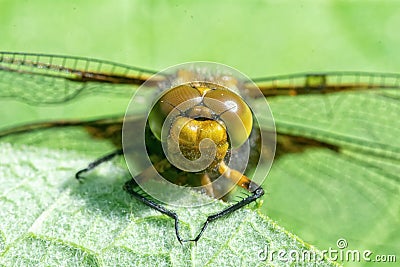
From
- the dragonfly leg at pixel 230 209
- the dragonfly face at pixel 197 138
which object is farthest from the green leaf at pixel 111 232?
the dragonfly face at pixel 197 138

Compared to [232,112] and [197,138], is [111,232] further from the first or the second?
[232,112]

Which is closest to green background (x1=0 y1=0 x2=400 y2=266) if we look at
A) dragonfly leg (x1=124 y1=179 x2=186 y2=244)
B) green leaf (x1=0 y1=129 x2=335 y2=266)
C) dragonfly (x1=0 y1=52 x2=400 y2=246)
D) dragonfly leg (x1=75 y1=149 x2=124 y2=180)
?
dragonfly (x1=0 y1=52 x2=400 y2=246)

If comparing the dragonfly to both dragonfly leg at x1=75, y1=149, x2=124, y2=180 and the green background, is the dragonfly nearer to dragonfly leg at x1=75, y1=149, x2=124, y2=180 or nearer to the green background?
dragonfly leg at x1=75, y1=149, x2=124, y2=180

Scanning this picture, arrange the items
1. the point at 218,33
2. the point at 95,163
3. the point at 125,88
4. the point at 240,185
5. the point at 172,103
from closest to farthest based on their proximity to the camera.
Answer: the point at 172,103 < the point at 240,185 < the point at 95,163 < the point at 125,88 < the point at 218,33

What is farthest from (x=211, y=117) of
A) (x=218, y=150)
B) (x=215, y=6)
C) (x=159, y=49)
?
(x=215, y=6)

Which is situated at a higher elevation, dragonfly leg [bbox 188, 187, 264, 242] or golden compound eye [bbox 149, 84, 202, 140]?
golden compound eye [bbox 149, 84, 202, 140]

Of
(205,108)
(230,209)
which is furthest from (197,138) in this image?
(230,209)
